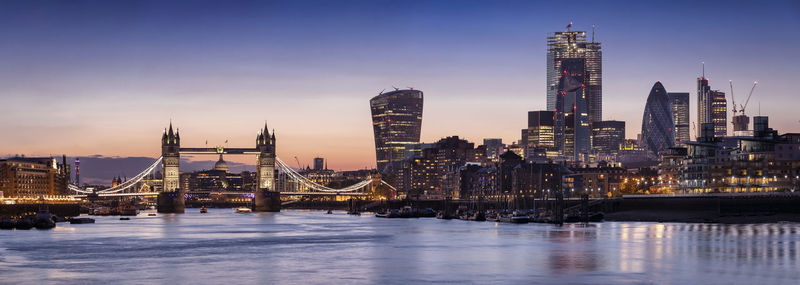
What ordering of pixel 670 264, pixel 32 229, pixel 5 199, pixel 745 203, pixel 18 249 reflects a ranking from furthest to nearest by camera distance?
pixel 5 199 → pixel 745 203 → pixel 32 229 → pixel 18 249 → pixel 670 264

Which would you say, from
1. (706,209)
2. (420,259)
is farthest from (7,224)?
(706,209)

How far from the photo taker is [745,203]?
442 feet

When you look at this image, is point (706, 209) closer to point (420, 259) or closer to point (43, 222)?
point (420, 259)

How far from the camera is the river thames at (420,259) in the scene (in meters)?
56.4

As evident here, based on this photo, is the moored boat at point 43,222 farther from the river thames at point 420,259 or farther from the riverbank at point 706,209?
the riverbank at point 706,209

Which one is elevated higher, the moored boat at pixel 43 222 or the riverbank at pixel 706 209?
the riverbank at pixel 706 209

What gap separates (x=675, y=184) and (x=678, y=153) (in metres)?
9.94

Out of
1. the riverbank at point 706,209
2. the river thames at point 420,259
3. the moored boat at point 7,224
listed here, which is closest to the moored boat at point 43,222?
the moored boat at point 7,224

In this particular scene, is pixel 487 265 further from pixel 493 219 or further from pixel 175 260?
pixel 493 219

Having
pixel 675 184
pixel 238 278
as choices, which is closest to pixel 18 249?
pixel 238 278

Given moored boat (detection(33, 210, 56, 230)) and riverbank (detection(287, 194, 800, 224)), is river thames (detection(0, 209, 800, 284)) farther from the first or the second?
riverbank (detection(287, 194, 800, 224))

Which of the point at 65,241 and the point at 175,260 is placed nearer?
the point at 175,260

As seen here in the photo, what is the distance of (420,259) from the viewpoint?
7056 cm

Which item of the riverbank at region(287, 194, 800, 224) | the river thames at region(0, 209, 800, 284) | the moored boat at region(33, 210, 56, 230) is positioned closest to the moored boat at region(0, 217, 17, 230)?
the moored boat at region(33, 210, 56, 230)
